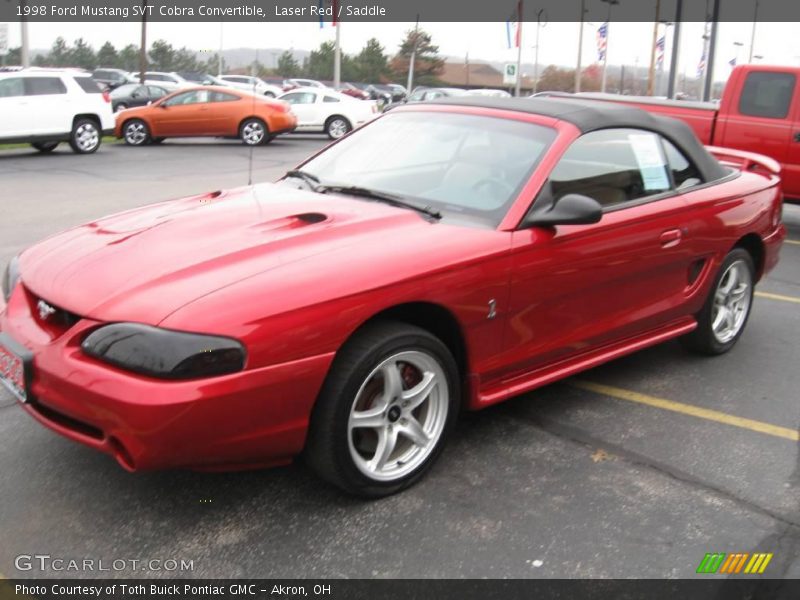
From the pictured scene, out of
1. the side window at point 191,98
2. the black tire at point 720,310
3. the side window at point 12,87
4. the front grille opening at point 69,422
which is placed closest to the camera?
the front grille opening at point 69,422

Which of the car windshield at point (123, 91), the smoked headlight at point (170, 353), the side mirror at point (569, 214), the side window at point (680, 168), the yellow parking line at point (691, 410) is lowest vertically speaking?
the yellow parking line at point (691, 410)

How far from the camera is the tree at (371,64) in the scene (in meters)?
86.3

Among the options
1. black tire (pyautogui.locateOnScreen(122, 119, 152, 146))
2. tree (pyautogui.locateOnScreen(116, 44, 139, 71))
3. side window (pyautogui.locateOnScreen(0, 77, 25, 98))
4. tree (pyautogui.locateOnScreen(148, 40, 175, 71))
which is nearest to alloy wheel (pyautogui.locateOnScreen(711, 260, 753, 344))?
side window (pyautogui.locateOnScreen(0, 77, 25, 98))

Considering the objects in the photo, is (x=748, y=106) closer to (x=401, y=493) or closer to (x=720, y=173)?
(x=720, y=173)

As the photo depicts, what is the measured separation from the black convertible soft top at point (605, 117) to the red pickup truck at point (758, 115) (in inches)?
200

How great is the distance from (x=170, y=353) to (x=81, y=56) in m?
110

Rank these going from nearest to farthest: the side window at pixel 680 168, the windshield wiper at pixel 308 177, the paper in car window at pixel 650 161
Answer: the windshield wiper at pixel 308 177
the paper in car window at pixel 650 161
the side window at pixel 680 168

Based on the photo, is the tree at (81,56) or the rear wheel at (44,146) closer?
the rear wheel at (44,146)

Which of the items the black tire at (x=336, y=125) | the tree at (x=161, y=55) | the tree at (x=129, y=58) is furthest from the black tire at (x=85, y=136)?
the tree at (x=129, y=58)

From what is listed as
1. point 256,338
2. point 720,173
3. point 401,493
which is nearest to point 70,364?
point 256,338

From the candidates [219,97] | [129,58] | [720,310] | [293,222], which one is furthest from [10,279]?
[129,58]

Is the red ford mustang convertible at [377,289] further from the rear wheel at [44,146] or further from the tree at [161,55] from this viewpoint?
the tree at [161,55]

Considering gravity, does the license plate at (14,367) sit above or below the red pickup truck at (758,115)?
below

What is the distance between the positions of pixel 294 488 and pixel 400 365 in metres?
0.66
